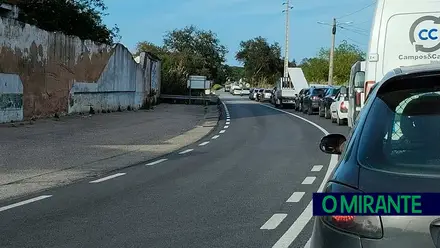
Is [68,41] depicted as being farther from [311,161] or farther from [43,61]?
[311,161]

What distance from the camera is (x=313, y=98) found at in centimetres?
3581

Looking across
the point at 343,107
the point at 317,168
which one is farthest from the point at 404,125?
the point at 343,107

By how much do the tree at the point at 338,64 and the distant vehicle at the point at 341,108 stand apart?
51393 millimetres

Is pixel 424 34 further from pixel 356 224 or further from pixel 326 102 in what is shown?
pixel 326 102

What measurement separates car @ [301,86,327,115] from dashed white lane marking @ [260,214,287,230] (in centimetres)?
2667

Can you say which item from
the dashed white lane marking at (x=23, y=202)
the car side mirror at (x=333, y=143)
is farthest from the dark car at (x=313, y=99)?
the car side mirror at (x=333, y=143)

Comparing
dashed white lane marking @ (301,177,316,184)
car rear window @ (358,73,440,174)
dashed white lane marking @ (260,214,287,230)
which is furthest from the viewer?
dashed white lane marking @ (301,177,316,184)

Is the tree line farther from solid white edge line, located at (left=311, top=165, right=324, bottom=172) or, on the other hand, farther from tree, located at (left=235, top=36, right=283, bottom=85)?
solid white edge line, located at (left=311, top=165, right=324, bottom=172)

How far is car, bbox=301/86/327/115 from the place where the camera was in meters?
35.2

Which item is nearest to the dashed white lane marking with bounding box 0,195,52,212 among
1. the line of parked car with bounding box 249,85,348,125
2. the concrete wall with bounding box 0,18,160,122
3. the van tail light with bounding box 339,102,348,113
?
the concrete wall with bounding box 0,18,160,122

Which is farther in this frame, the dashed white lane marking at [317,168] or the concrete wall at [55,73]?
the concrete wall at [55,73]

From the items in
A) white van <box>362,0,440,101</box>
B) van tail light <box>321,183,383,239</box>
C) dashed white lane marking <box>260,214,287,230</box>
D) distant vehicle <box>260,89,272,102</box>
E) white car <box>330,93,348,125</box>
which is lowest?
distant vehicle <box>260,89,272,102</box>

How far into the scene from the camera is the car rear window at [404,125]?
3467mm

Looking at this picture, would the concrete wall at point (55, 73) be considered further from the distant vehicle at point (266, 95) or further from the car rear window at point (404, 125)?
the distant vehicle at point (266, 95)
